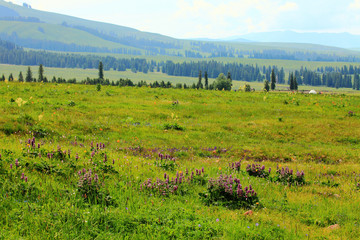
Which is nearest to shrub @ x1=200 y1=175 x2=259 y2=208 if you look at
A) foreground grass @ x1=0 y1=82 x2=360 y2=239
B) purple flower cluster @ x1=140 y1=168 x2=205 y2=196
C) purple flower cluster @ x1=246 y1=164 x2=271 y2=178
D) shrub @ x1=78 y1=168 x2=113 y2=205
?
foreground grass @ x1=0 y1=82 x2=360 y2=239

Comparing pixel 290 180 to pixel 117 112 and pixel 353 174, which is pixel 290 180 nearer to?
pixel 353 174

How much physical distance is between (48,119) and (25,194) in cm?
1161

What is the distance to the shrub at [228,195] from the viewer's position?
7207 millimetres

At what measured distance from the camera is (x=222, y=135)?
1948cm

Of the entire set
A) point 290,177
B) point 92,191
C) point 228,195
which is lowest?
point 290,177

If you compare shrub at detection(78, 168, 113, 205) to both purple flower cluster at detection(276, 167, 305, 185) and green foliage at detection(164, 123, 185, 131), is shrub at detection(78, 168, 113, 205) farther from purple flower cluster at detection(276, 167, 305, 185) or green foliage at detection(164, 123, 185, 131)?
green foliage at detection(164, 123, 185, 131)

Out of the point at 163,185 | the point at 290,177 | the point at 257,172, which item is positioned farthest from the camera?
the point at 257,172

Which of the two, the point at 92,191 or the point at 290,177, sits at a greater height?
the point at 92,191

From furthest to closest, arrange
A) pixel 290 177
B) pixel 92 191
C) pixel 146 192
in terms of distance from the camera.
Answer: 1. pixel 290 177
2. pixel 146 192
3. pixel 92 191

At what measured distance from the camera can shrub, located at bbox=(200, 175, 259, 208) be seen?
721cm

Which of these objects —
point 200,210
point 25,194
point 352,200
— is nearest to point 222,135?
point 352,200

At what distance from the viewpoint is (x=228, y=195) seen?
7.38m

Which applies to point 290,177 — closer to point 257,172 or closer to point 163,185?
point 257,172

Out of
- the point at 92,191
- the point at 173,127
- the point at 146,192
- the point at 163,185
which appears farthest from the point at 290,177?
the point at 173,127
